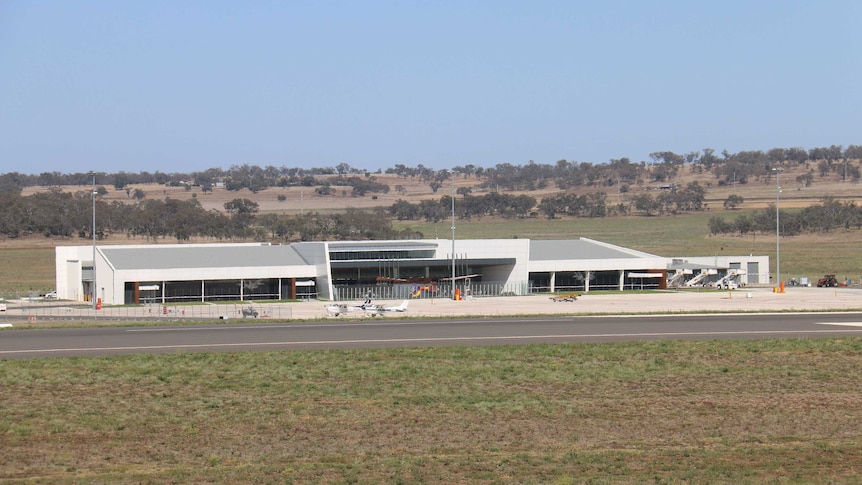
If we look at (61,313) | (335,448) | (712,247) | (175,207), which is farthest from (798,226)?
(335,448)

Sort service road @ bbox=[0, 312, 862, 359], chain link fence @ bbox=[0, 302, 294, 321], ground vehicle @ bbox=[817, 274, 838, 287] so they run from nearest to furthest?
service road @ bbox=[0, 312, 862, 359]
chain link fence @ bbox=[0, 302, 294, 321]
ground vehicle @ bbox=[817, 274, 838, 287]

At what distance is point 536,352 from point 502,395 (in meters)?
9.51

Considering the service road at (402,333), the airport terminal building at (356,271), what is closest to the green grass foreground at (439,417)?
the service road at (402,333)

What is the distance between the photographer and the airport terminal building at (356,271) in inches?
3637

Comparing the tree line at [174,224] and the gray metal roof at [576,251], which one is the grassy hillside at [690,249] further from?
the gray metal roof at [576,251]

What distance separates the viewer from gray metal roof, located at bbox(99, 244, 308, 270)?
9319cm

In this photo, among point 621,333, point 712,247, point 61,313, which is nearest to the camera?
point 621,333

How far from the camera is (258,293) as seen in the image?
9550 cm

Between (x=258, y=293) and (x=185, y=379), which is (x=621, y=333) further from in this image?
(x=258, y=293)

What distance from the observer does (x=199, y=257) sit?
97.1m

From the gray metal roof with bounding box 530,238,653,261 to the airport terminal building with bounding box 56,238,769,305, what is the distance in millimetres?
106

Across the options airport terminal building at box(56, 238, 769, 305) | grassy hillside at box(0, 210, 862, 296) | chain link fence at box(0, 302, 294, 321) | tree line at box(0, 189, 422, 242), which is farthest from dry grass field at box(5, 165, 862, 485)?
tree line at box(0, 189, 422, 242)

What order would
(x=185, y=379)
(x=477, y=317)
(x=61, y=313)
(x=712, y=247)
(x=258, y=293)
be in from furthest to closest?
1. (x=712, y=247)
2. (x=258, y=293)
3. (x=61, y=313)
4. (x=477, y=317)
5. (x=185, y=379)

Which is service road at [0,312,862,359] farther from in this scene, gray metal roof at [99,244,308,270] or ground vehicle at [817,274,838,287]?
ground vehicle at [817,274,838,287]
